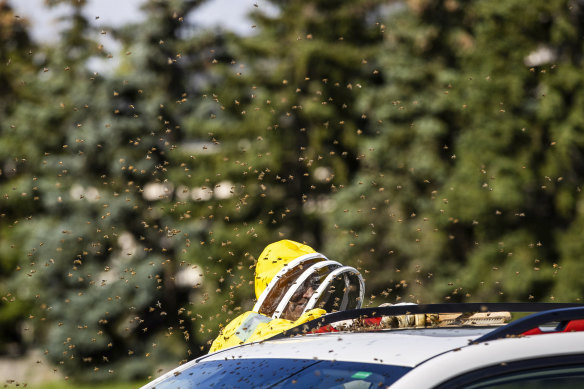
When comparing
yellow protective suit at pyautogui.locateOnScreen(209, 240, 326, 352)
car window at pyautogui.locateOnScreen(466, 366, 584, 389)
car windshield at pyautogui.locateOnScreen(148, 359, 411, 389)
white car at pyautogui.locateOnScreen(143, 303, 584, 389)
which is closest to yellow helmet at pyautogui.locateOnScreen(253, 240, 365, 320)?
yellow protective suit at pyautogui.locateOnScreen(209, 240, 326, 352)

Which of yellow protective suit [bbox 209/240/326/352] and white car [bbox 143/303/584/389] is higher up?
white car [bbox 143/303/584/389]

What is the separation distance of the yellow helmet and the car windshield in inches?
98.1

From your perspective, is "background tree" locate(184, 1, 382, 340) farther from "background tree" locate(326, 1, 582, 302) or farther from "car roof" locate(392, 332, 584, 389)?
"car roof" locate(392, 332, 584, 389)

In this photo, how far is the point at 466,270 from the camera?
2142cm

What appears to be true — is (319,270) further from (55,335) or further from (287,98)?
(55,335)

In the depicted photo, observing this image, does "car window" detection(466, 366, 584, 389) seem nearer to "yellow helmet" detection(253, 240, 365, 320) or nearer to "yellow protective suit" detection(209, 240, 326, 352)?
"yellow protective suit" detection(209, 240, 326, 352)

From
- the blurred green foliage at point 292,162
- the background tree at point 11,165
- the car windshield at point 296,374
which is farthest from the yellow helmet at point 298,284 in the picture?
the background tree at point 11,165

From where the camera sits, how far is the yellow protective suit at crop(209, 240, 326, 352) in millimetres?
4879

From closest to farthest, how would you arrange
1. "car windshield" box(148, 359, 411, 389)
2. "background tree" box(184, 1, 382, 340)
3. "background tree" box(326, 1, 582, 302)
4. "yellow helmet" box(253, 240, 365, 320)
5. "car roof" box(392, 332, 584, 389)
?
"car roof" box(392, 332, 584, 389), "car windshield" box(148, 359, 411, 389), "yellow helmet" box(253, 240, 365, 320), "background tree" box(326, 1, 582, 302), "background tree" box(184, 1, 382, 340)

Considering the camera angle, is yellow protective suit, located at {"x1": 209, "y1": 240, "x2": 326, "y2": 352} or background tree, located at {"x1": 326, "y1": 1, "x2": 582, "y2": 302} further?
background tree, located at {"x1": 326, "y1": 1, "x2": 582, "y2": 302}

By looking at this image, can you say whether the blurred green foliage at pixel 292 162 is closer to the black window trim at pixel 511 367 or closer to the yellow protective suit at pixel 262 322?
the yellow protective suit at pixel 262 322

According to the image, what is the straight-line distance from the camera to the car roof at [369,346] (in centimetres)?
237

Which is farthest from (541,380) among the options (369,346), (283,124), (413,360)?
(283,124)

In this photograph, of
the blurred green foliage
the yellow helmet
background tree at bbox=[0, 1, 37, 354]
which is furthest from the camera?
background tree at bbox=[0, 1, 37, 354]
